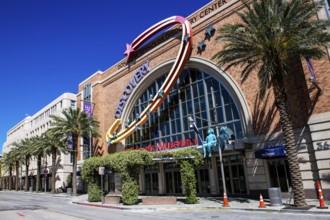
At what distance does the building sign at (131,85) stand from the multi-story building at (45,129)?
2636 cm

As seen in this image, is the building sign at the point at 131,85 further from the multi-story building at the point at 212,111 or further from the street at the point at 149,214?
the street at the point at 149,214

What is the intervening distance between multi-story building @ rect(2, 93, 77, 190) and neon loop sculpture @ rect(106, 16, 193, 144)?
25445 millimetres

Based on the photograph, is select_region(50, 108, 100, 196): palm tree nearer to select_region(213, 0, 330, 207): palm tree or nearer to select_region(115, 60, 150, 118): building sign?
select_region(115, 60, 150, 118): building sign

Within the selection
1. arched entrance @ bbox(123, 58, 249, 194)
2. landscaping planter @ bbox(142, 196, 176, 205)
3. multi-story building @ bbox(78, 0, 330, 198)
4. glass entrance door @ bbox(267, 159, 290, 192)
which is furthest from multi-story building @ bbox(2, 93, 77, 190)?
glass entrance door @ bbox(267, 159, 290, 192)

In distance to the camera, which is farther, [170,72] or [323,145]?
[170,72]

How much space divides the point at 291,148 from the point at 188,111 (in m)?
15.8

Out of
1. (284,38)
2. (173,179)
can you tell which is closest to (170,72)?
(173,179)

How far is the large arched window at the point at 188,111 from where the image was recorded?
29.2 m

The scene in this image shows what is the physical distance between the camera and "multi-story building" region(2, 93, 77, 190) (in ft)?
200

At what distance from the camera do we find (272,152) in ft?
73.3

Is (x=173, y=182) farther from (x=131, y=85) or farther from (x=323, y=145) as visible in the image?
(x=323, y=145)

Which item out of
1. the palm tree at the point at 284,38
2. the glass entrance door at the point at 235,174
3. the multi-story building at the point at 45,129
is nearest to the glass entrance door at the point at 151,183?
the glass entrance door at the point at 235,174

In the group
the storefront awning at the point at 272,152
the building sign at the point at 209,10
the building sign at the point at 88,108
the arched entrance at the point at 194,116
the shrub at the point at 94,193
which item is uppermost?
the building sign at the point at 209,10

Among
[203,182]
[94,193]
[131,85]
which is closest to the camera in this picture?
[94,193]
